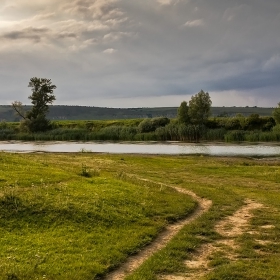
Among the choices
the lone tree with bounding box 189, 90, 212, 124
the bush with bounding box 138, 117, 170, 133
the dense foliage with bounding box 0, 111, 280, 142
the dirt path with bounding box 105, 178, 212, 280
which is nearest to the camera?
the dirt path with bounding box 105, 178, 212, 280

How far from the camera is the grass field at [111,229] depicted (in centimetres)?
1155

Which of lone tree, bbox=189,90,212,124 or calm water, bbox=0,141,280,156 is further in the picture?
lone tree, bbox=189,90,212,124

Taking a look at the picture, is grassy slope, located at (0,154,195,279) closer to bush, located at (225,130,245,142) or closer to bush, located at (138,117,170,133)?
bush, located at (225,130,245,142)

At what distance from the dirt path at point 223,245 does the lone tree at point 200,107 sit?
270ft

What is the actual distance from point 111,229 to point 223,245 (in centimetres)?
424

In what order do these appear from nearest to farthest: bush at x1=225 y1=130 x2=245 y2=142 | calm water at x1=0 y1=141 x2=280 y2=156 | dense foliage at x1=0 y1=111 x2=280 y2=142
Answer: calm water at x1=0 y1=141 x2=280 y2=156
bush at x1=225 y1=130 x2=245 y2=142
dense foliage at x1=0 y1=111 x2=280 y2=142

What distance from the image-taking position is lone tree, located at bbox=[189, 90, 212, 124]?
101625 millimetres

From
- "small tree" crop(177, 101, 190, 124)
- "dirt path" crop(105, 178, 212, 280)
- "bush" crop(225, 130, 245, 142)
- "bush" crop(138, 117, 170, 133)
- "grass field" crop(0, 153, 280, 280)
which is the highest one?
"small tree" crop(177, 101, 190, 124)

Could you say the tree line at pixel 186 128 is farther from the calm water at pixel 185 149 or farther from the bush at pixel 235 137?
the calm water at pixel 185 149

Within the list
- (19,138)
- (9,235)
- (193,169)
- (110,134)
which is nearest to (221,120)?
(110,134)

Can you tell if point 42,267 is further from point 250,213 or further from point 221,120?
point 221,120

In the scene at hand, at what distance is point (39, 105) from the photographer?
120 metres

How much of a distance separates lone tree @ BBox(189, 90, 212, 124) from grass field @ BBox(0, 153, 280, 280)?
77.1 m

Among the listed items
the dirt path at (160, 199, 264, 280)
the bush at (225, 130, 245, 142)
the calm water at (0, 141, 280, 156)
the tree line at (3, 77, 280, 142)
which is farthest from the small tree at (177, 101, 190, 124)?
the dirt path at (160, 199, 264, 280)
